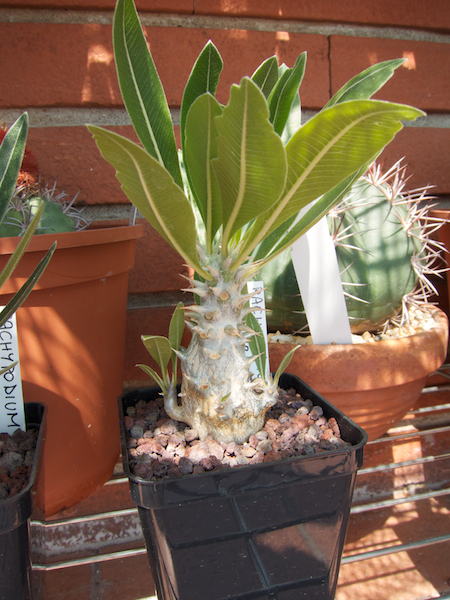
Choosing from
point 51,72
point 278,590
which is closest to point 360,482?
point 278,590

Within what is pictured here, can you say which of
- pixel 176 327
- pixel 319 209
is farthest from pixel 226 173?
pixel 176 327

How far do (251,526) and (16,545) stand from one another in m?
0.22

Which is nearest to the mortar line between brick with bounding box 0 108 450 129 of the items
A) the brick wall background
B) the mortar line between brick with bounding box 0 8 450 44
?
the brick wall background

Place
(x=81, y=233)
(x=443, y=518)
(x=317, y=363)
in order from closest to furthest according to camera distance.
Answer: (x=81, y=233)
(x=317, y=363)
(x=443, y=518)

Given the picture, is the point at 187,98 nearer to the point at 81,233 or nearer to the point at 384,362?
the point at 81,233

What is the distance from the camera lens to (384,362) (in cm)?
66

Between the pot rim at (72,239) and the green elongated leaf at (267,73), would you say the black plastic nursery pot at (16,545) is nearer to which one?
the pot rim at (72,239)

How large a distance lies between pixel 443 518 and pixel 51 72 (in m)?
1.25

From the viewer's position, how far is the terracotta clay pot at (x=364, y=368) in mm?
657

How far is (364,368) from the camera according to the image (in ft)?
2.16

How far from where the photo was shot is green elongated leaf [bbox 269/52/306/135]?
1.50ft

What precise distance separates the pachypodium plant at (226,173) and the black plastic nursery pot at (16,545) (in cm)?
19

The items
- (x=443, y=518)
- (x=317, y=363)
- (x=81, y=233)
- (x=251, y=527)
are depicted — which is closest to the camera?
(x=251, y=527)

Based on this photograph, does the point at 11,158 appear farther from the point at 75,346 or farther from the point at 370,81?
the point at 370,81
